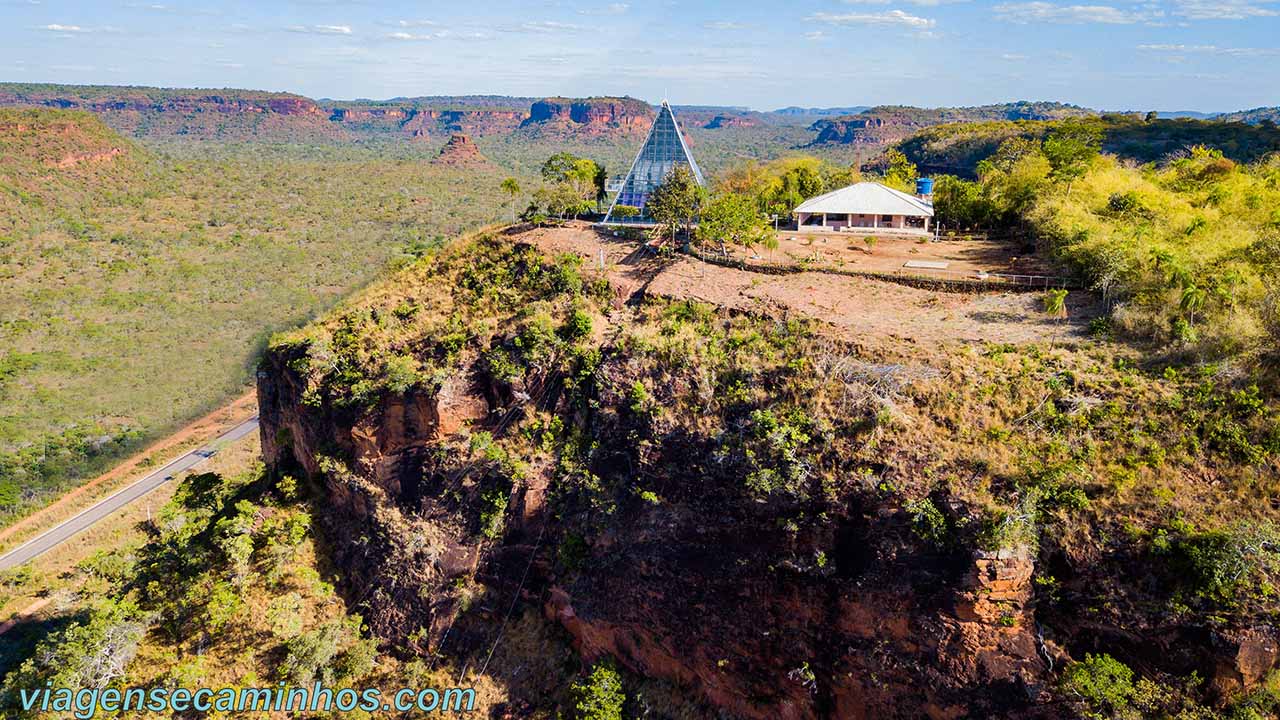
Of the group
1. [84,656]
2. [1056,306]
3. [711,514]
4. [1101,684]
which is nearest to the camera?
[1101,684]

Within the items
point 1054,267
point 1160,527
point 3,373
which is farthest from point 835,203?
point 3,373

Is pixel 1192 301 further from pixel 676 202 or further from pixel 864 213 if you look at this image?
pixel 676 202

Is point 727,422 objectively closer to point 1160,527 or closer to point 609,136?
point 1160,527

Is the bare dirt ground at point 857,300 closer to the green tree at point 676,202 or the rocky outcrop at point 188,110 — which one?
the green tree at point 676,202

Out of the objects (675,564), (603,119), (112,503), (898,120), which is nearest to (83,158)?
(112,503)

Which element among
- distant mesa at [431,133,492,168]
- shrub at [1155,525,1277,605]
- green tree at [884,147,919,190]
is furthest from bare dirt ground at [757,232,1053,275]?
distant mesa at [431,133,492,168]

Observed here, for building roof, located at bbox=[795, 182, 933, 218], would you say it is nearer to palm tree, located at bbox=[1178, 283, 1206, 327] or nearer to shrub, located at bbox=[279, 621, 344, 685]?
palm tree, located at bbox=[1178, 283, 1206, 327]

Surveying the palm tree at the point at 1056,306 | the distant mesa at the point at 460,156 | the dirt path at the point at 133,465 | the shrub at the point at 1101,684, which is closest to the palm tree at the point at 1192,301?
the palm tree at the point at 1056,306
